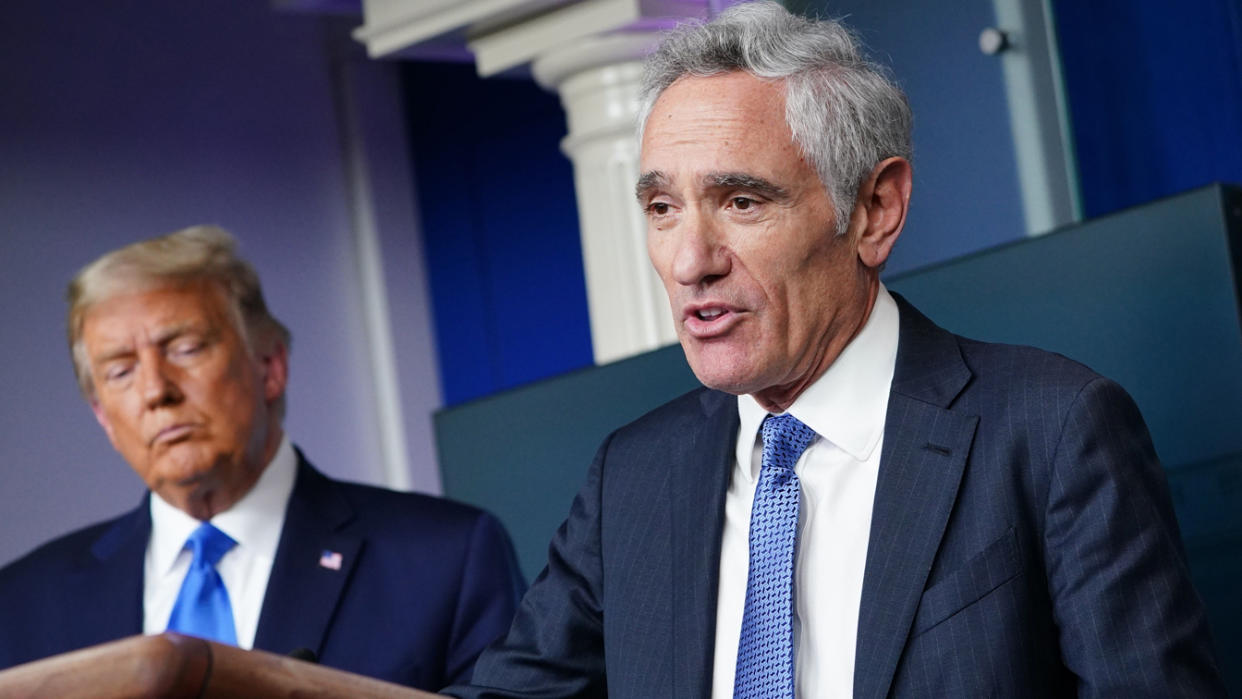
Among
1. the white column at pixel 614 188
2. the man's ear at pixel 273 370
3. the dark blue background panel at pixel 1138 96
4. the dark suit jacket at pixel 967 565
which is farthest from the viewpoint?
the white column at pixel 614 188

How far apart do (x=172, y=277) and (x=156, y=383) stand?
20 centimetres

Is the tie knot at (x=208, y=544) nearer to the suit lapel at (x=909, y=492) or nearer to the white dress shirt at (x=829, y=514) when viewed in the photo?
the white dress shirt at (x=829, y=514)

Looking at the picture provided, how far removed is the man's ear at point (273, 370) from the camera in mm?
2826

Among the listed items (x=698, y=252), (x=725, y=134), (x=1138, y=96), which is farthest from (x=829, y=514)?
(x=1138, y=96)

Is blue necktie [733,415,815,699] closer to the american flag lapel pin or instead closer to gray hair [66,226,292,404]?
the american flag lapel pin

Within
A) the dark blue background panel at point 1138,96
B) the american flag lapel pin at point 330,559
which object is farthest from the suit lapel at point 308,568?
the dark blue background panel at point 1138,96

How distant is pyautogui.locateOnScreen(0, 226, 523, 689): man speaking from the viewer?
8.50 feet

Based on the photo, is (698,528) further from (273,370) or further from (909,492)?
(273,370)

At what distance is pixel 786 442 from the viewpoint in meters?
1.70

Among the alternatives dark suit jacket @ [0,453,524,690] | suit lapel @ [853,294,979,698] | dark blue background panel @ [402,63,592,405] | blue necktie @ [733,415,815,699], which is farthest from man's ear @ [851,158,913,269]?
dark blue background panel @ [402,63,592,405]

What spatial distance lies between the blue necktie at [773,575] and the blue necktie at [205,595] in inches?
47.0

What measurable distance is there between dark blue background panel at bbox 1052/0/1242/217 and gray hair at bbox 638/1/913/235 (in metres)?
0.76

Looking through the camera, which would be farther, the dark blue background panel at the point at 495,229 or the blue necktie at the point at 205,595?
the dark blue background panel at the point at 495,229

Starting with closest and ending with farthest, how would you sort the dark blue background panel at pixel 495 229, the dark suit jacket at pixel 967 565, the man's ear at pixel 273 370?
the dark suit jacket at pixel 967 565 → the man's ear at pixel 273 370 → the dark blue background panel at pixel 495 229
